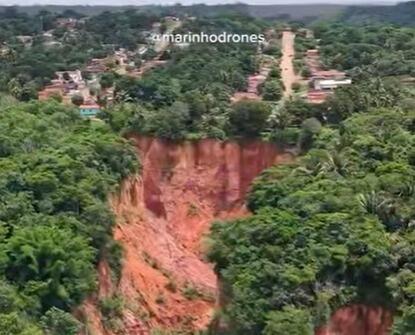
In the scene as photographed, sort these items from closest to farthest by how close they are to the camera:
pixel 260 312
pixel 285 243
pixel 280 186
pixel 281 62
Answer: pixel 260 312 < pixel 285 243 < pixel 280 186 < pixel 281 62

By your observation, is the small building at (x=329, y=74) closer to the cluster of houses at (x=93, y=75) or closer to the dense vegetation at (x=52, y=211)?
the cluster of houses at (x=93, y=75)

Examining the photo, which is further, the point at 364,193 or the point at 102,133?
the point at 102,133

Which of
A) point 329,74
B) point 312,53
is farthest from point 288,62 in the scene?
point 329,74

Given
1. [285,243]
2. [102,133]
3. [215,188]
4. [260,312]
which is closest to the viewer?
[260,312]

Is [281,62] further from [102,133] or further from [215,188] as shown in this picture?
[102,133]

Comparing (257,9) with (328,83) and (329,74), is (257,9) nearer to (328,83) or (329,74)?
(329,74)

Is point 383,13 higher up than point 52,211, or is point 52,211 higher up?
point 52,211

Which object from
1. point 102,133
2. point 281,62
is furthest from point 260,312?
point 281,62
